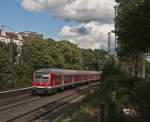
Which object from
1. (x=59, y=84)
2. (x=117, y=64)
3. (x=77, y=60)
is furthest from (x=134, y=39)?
(x=77, y=60)

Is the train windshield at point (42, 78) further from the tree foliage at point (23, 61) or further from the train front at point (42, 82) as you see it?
the tree foliage at point (23, 61)

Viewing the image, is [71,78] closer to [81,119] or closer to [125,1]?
[125,1]

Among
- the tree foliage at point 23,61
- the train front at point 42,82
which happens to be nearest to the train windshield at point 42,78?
the train front at point 42,82

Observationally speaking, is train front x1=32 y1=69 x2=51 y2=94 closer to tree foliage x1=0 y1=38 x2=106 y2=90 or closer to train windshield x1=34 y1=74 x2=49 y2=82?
train windshield x1=34 y1=74 x2=49 y2=82

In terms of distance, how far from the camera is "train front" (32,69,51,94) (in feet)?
135

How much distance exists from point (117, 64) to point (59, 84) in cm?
1686

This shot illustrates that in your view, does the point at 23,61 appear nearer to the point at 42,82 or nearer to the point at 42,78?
the point at 42,78

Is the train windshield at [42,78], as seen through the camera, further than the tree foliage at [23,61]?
No

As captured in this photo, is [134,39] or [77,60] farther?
[77,60]

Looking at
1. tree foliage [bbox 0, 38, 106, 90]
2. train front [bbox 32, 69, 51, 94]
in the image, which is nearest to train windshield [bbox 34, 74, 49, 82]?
train front [bbox 32, 69, 51, 94]

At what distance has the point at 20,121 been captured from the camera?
22.5m

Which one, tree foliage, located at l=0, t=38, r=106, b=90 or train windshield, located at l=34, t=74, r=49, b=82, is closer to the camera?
train windshield, located at l=34, t=74, r=49, b=82

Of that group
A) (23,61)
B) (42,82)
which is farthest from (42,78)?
(23,61)

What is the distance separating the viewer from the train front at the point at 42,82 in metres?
41.2
